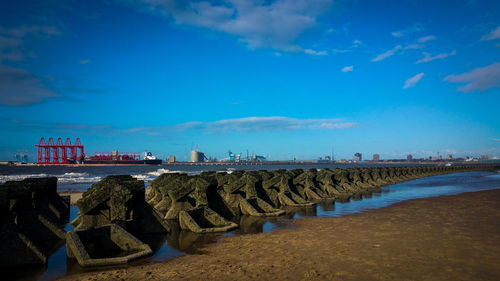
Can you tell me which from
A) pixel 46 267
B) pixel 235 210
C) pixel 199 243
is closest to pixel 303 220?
pixel 235 210

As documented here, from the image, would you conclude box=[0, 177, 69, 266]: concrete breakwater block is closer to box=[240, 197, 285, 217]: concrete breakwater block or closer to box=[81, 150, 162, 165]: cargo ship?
box=[240, 197, 285, 217]: concrete breakwater block

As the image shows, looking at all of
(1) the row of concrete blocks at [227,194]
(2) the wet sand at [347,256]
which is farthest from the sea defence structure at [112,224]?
(2) the wet sand at [347,256]

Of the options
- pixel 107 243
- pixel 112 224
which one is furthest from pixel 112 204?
pixel 107 243

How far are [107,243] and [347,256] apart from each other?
258 inches

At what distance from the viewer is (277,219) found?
14.0m

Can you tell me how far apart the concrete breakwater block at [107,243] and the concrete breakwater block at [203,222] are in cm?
278

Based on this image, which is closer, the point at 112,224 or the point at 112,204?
the point at 112,224

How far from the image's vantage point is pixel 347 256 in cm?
766

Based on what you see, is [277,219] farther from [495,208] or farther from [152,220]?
[495,208]

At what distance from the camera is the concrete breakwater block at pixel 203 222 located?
36.2 feet

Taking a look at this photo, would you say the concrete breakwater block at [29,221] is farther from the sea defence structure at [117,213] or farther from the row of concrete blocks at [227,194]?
the row of concrete blocks at [227,194]

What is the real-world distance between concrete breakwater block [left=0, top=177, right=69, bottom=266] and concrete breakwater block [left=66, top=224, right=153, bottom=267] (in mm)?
848

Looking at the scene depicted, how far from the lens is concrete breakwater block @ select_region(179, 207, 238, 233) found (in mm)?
11039

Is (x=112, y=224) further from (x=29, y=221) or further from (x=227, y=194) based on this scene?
(x=227, y=194)
